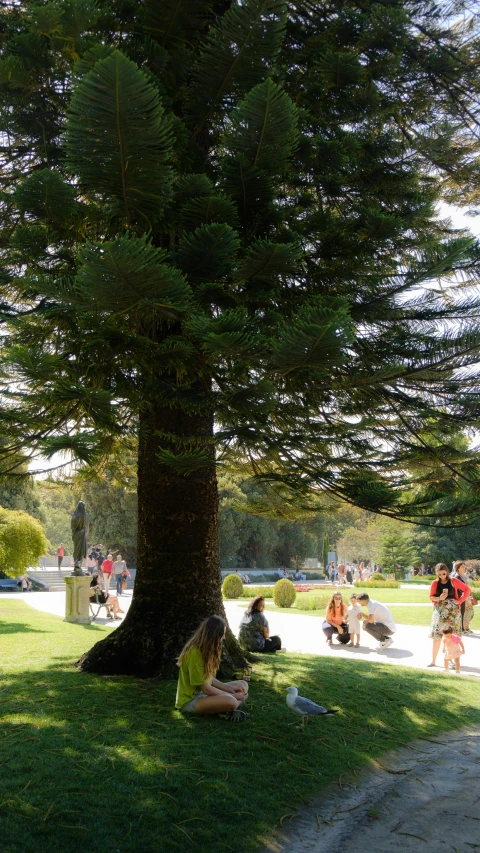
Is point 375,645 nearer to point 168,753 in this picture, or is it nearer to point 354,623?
point 354,623

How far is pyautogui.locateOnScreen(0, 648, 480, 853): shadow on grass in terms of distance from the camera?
135 inches

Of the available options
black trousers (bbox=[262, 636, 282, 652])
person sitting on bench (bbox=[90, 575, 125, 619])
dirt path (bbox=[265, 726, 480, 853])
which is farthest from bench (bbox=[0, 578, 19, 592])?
dirt path (bbox=[265, 726, 480, 853])

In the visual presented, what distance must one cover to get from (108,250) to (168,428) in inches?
131

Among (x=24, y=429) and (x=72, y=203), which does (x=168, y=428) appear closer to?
(x=24, y=429)

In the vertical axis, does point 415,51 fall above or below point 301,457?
above

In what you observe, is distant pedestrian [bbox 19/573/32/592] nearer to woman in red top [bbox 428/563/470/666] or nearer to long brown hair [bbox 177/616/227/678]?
woman in red top [bbox 428/563/470/666]

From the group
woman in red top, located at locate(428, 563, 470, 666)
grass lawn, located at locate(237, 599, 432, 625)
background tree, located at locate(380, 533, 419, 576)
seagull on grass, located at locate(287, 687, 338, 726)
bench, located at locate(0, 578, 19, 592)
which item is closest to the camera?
seagull on grass, located at locate(287, 687, 338, 726)

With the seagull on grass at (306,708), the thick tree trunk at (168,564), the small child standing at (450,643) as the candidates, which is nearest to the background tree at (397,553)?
the small child standing at (450,643)

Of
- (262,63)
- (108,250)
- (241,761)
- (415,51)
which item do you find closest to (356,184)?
(415,51)

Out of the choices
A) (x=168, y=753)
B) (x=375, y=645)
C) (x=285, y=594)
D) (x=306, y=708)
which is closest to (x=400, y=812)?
(x=306, y=708)

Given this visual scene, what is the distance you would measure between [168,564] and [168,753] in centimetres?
228

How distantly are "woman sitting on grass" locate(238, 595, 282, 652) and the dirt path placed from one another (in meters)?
4.01

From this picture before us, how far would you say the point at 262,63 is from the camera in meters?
4.54

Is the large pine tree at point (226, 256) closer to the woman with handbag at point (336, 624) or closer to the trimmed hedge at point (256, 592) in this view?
the woman with handbag at point (336, 624)
